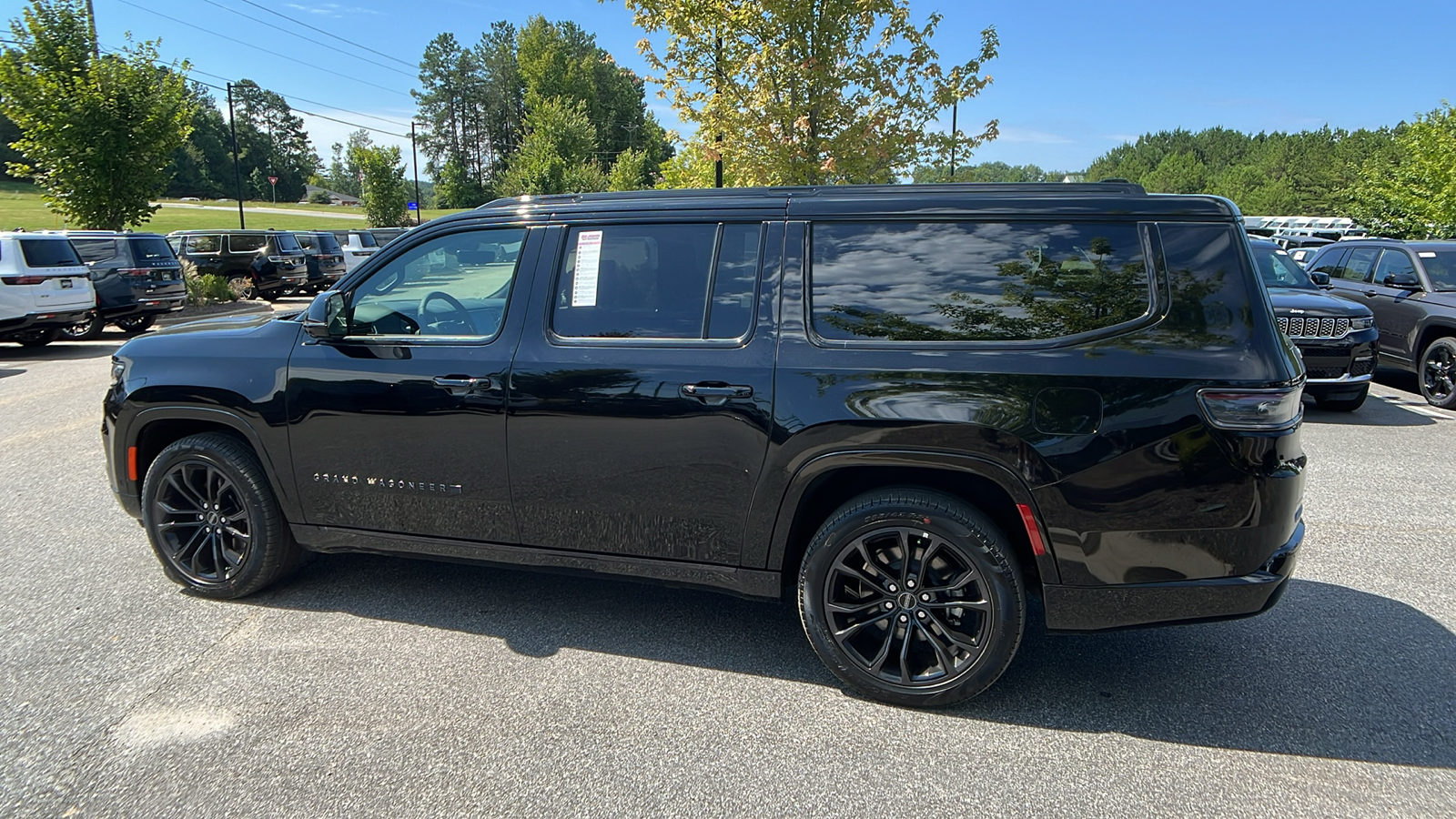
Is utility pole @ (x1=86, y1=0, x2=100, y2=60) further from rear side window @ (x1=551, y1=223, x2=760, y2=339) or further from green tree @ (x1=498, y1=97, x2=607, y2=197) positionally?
green tree @ (x1=498, y1=97, x2=607, y2=197)

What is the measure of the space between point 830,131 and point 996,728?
462 inches

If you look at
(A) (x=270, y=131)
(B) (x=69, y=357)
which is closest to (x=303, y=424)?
(B) (x=69, y=357)

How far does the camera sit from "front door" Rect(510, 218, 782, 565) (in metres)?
3.33

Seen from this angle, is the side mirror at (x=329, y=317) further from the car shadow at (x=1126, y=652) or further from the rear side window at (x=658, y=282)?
the car shadow at (x=1126, y=652)

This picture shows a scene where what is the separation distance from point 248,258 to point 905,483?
2334cm

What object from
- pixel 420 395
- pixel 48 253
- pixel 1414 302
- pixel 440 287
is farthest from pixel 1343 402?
pixel 48 253

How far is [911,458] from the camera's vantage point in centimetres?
312

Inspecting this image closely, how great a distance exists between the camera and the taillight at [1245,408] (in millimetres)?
2881

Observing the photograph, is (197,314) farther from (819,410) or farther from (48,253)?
(819,410)

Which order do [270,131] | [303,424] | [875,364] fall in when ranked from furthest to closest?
[270,131] < [303,424] < [875,364]

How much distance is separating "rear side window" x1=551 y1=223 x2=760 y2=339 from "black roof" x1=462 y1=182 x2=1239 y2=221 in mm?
117

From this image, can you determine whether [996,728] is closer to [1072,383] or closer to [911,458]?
[911,458]

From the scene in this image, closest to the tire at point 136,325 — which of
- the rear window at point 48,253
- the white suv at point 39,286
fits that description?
the white suv at point 39,286

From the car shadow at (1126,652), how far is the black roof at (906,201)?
183cm
